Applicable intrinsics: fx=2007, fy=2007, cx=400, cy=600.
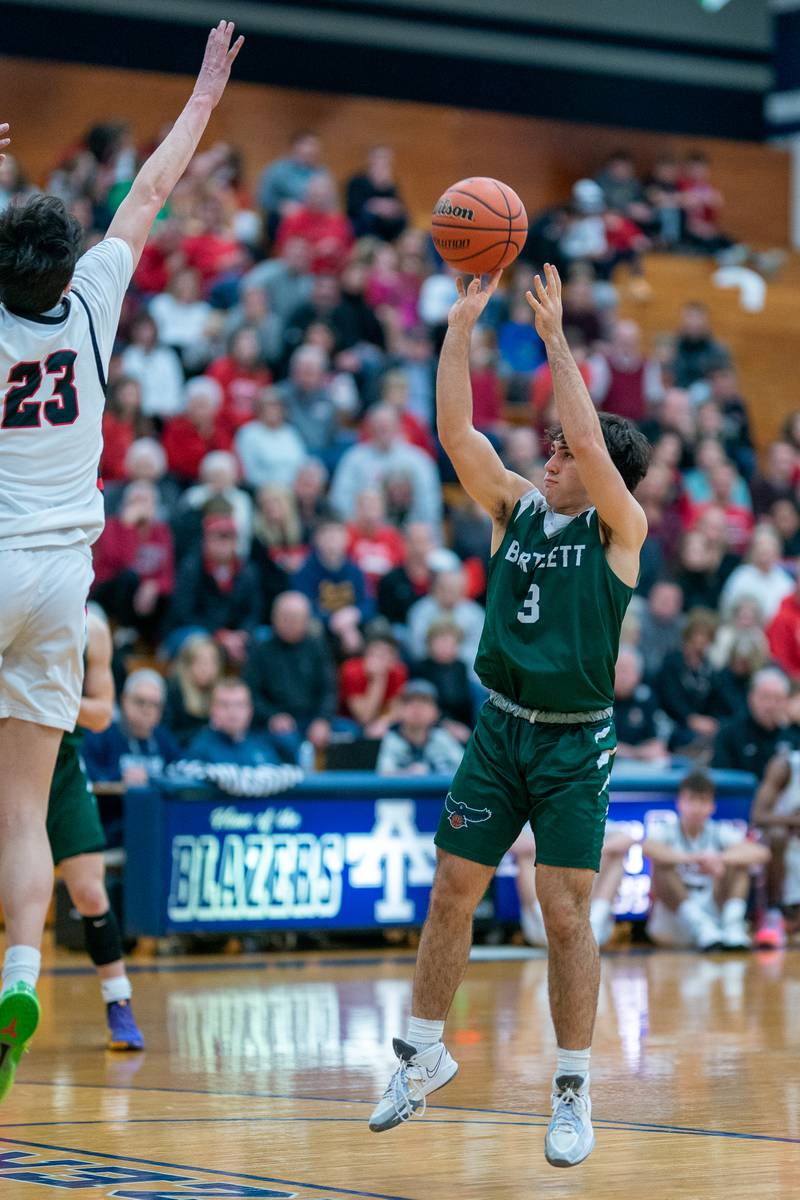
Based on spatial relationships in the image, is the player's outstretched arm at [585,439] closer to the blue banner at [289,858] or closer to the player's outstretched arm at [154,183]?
the player's outstretched arm at [154,183]

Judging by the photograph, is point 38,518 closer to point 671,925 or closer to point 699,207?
point 671,925

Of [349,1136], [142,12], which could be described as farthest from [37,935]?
[142,12]

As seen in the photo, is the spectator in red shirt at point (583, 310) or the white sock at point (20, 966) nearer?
the white sock at point (20, 966)

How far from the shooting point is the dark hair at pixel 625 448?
20.5ft

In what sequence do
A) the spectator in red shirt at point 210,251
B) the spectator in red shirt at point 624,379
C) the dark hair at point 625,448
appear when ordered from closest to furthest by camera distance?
the dark hair at point 625,448 → the spectator in red shirt at point 210,251 → the spectator in red shirt at point 624,379

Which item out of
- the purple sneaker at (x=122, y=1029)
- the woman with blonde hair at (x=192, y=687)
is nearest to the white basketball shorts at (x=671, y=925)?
the woman with blonde hair at (x=192, y=687)

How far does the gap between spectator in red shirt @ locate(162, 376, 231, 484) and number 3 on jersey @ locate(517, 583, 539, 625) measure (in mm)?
10232

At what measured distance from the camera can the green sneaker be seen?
208 inches

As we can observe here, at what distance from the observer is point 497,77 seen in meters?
26.2

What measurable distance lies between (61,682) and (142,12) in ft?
63.0

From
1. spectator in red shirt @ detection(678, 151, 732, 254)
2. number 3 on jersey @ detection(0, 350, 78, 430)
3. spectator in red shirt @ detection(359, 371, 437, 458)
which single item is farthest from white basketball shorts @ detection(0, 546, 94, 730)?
spectator in red shirt @ detection(678, 151, 732, 254)

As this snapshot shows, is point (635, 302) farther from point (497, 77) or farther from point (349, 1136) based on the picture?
point (349, 1136)

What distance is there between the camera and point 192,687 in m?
13.5

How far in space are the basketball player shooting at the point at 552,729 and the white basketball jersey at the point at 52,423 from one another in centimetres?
114
